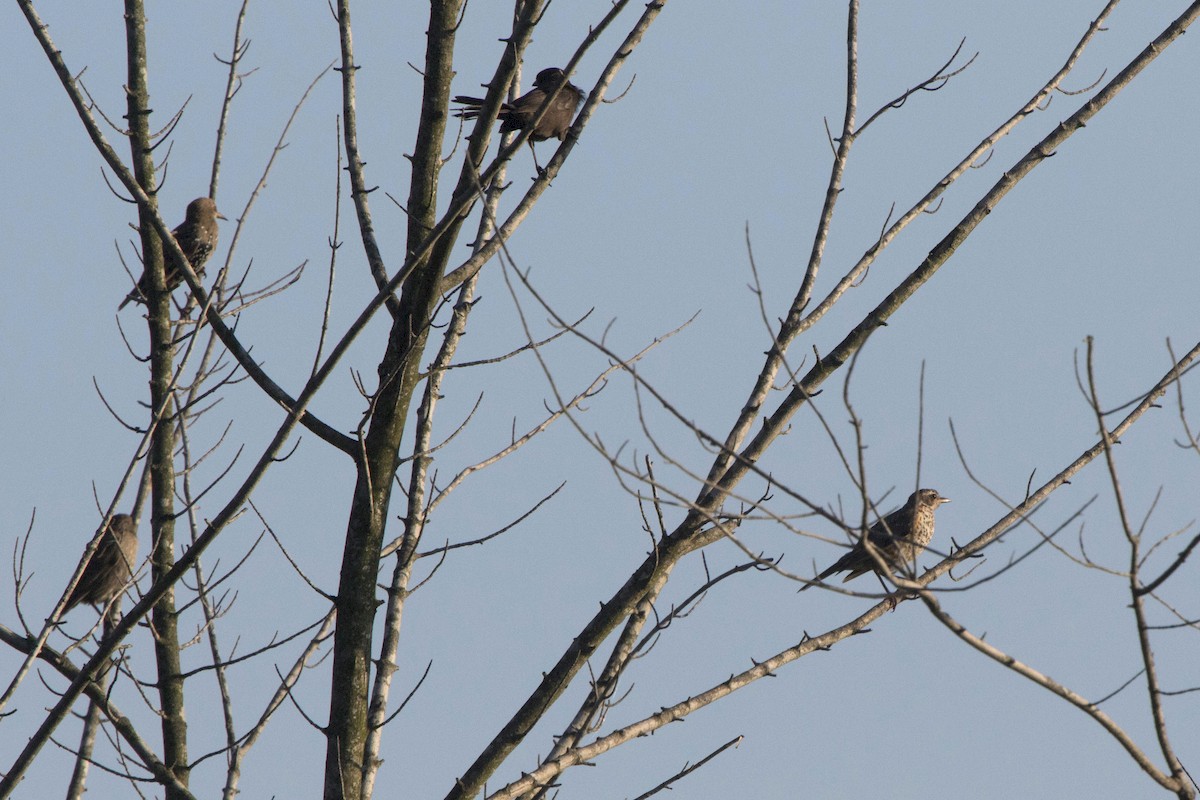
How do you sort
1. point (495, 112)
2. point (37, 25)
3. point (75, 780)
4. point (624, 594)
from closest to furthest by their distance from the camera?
point (495, 112), point (624, 594), point (37, 25), point (75, 780)

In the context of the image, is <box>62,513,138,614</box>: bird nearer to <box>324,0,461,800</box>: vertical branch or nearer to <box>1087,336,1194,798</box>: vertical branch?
<box>324,0,461,800</box>: vertical branch

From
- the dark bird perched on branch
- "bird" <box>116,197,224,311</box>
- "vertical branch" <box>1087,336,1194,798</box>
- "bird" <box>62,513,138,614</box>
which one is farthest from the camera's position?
"bird" <box>116,197,224,311</box>

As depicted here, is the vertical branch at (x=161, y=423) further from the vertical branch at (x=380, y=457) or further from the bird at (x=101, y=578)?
the bird at (x=101, y=578)

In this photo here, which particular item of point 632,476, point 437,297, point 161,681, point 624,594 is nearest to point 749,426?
point 624,594

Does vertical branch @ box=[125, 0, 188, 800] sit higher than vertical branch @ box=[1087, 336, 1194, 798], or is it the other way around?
vertical branch @ box=[125, 0, 188, 800]

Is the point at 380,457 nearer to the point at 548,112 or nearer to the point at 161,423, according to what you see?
the point at 161,423

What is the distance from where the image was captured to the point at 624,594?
3826 mm

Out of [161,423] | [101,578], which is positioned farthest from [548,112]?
[101,578]

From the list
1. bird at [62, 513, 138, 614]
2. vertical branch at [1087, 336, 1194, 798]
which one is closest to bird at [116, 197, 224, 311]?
bird at [62, 513, 138, 614]

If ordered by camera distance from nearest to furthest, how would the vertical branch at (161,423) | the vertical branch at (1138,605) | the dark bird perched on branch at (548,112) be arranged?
the vertical branch at (1138,605) → the vertical branch at (161,423) → the dark bird perched on branch at (548,112)

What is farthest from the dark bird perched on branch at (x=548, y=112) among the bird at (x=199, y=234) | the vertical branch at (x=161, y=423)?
the bird at (x=199, y=234)

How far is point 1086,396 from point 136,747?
9.32ft

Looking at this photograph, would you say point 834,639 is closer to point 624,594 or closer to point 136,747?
point 624,594

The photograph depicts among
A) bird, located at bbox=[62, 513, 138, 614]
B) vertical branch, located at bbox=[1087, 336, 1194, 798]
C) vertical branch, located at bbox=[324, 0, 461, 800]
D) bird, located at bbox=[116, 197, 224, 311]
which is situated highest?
bird, located at bbox=[116, 197, 224, 311]
